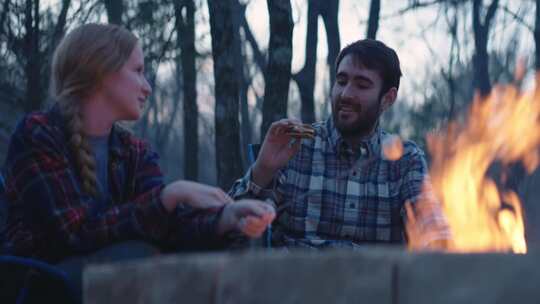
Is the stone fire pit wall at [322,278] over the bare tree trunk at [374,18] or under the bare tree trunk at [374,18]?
under

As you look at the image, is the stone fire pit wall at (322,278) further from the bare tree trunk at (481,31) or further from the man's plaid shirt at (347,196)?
the bare tree trunk at (481,31)

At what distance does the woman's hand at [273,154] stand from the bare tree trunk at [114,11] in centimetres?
1024

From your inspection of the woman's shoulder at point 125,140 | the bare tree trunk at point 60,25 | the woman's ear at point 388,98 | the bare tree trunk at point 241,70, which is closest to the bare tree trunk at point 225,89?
the woman's ear at point 388,98

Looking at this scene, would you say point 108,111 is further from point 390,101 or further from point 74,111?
point 390,101

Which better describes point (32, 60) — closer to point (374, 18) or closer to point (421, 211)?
point (374, 18)

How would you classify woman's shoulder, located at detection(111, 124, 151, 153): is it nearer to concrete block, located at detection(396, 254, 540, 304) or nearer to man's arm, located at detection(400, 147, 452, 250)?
man's arm, located at detection(400, 147, 452, 250)

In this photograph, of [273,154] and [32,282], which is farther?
[273,154]

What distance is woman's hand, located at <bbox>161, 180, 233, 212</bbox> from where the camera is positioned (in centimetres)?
246

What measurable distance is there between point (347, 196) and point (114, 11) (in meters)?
10.4

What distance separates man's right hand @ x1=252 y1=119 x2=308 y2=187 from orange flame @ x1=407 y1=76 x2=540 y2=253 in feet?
2.13

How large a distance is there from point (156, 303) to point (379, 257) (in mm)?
527

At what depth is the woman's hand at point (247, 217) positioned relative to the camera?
237cm

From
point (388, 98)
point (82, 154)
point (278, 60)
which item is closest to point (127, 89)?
point (82, 154)

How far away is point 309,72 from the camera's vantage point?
37.4 feet
